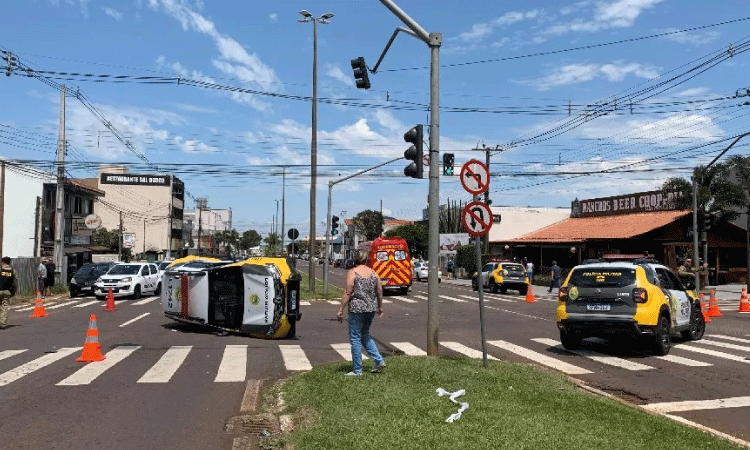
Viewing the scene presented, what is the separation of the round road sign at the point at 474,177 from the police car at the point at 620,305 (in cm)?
407

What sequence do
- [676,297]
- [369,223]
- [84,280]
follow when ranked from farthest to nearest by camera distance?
[369,223]
[84,280]
[676,297]

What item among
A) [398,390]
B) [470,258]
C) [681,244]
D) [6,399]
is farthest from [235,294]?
[470,258]

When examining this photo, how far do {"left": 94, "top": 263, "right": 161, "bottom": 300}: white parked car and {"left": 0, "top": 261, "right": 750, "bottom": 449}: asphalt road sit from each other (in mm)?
8946

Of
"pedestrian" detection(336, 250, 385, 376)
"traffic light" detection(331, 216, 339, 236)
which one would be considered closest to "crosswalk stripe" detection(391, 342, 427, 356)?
"pedestrian" detection(336, 250, 385, 376)

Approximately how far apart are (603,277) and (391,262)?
70.8 ft

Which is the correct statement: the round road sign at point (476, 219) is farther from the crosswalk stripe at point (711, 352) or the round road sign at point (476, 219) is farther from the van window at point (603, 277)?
the crosswalk stripe at point (711, 352)

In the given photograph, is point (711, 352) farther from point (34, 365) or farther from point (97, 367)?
point (34, 365)

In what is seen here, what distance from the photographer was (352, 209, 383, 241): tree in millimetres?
115069

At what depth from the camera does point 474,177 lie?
985 cm

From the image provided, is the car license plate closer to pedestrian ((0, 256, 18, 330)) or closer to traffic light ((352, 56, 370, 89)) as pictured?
traffic light ((352, 56, 370, 89))

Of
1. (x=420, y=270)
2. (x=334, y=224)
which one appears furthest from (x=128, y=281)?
(x=420, y=270)

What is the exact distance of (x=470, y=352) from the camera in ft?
42.3

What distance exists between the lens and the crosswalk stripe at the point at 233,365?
9836 millimetres

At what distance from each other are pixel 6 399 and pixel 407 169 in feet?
21.7
